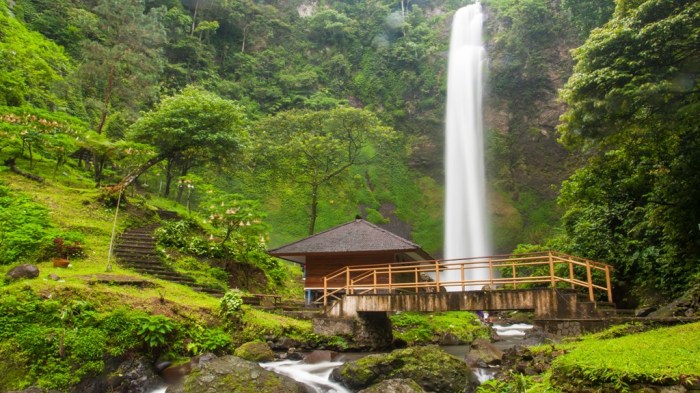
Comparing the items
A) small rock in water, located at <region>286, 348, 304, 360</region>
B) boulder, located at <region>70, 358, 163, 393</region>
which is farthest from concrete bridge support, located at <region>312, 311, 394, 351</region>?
boulder, located at <region>70, 358, 163, 393</region>

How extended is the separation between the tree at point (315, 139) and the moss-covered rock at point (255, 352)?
14463 millimetres

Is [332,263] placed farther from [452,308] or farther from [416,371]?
[416,371]

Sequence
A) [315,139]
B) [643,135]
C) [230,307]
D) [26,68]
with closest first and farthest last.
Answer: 1. [643,135]
2. [230,307]
3. [26,68]
4. [315,139]

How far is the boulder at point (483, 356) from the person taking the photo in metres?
11.8

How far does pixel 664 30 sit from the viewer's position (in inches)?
370

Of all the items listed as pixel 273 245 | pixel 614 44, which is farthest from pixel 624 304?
pixel 273 245

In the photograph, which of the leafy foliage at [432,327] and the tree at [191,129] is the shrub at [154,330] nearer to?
the leafy foliage at [432,327]

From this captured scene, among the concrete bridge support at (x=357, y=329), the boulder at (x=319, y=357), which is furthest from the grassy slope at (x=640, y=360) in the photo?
the concrete bridge support at (x=357, y=329)

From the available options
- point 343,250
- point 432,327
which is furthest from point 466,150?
point 343,250

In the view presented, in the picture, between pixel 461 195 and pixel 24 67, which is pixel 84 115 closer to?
pixel 24 67

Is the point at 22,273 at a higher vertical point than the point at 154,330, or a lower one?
higher

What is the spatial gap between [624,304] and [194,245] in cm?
1557

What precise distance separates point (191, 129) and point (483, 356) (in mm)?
15778

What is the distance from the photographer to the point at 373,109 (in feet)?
149
